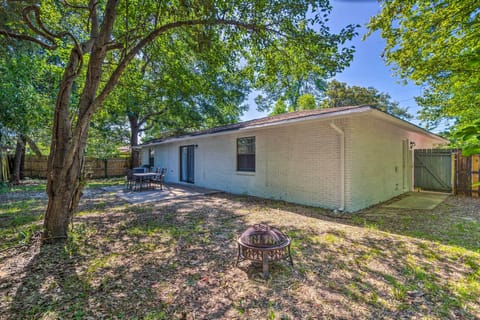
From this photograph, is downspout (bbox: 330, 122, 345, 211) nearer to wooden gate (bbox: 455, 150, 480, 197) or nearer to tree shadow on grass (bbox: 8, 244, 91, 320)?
tree shadow on grass (bbox: 8, 244, 91, 320)

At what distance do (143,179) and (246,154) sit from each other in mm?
5391

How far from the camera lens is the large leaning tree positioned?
3.84 meters

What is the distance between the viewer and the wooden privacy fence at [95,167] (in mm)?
14922

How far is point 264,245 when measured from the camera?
285 cm

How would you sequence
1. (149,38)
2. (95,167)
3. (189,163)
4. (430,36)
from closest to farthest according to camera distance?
(149,38), (430,36), (189,163), (95,167)

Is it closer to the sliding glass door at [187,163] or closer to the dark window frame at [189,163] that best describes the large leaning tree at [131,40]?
the dark window frame at [189,163]

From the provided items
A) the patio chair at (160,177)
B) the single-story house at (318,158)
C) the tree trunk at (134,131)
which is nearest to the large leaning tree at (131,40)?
the single-story house at (318,158)

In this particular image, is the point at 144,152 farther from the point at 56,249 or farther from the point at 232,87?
the point at 56,249

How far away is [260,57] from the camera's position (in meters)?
6.34

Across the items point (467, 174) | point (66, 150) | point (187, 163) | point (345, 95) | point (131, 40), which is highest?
point (345, 95)

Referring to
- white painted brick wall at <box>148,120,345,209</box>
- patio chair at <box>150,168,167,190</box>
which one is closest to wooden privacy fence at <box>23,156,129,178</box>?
patio chair at <box>150,168,167,190</box>

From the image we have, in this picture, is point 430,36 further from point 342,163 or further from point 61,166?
point 61,166

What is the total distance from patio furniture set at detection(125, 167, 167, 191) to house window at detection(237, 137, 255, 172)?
381cm

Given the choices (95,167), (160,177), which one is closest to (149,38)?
(160,177)
